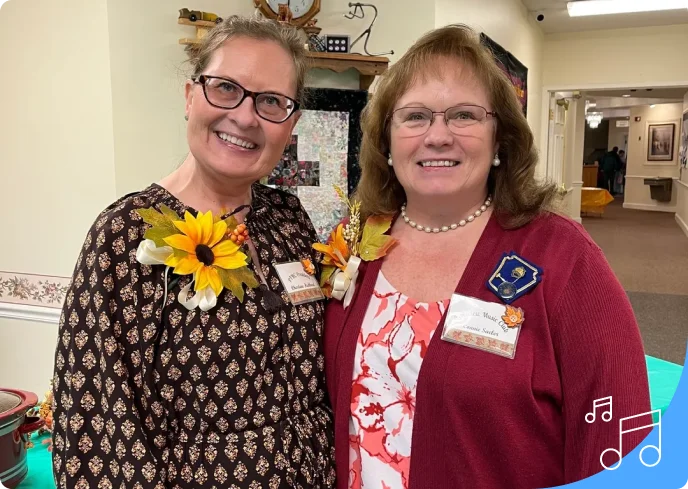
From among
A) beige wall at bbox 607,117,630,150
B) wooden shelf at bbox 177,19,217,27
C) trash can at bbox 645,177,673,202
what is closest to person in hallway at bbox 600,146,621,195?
beige wall at bbox 607,117,630,150

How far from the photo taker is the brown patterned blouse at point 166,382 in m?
0.99

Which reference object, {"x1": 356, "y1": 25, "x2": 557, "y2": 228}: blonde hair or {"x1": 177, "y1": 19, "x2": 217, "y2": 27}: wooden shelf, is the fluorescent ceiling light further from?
{"x1": 356, "y1": 25, "x2": 557, "y2": 228}: blonde hair

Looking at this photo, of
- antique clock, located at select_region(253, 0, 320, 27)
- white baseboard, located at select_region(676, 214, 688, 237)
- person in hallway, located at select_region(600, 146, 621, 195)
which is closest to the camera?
antique clock, located at select_region(253, 0, 320, 27)

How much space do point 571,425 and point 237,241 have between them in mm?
744

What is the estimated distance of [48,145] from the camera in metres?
2.26

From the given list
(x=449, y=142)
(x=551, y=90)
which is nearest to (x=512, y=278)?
(x=449, y=142)

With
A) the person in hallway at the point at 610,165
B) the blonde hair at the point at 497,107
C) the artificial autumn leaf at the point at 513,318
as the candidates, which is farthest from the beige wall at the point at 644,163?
the artificial autumn leaf at the point at 513,318

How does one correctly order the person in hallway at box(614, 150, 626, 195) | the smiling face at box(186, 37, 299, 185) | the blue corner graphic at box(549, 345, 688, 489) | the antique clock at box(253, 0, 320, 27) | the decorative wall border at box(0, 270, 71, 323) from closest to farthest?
the blue corner graphic at box(549, 345, 688, 489)
the smiling face at box(186, 37, 299, 185)
the decorative wall border at box(0, 270, 71, 323)
the antique clock at box(253, 0, 320, 27)
the person in hallway at box(614, 150, 626, 195)

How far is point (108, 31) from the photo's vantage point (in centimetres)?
208

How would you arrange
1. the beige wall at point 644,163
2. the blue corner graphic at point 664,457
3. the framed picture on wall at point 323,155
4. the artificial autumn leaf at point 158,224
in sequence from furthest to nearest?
the beige wall at point 644,163, the framed picture on wall at point 323,155, the artificial autumn leaf at point 158,224, the blue corner graphic at point 664,457

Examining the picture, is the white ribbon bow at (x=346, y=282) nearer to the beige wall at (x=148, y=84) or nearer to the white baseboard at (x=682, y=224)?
the beige wall at (x=148, y=84)

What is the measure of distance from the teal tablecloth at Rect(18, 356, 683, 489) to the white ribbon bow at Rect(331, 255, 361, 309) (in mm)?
890

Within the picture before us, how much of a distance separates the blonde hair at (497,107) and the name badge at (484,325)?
205 millimetres

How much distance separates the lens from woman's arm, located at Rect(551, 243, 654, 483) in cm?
106
